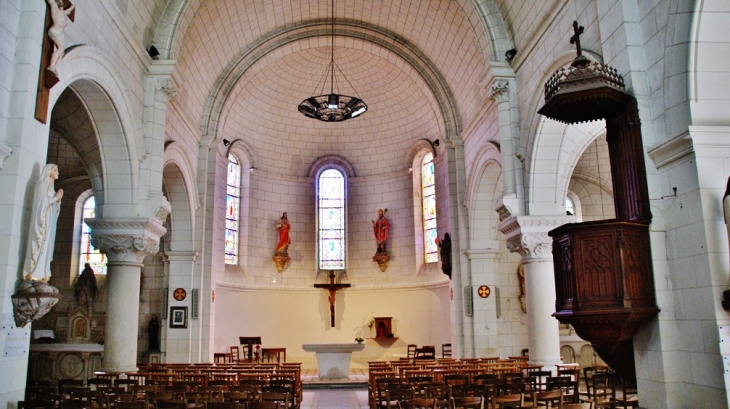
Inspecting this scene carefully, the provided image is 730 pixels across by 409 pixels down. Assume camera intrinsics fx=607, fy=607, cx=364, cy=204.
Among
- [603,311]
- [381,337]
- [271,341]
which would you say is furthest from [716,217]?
[271,341]

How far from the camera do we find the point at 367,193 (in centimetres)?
2208

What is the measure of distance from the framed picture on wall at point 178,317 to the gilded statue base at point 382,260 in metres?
7.28

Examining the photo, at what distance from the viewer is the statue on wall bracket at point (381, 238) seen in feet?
68.6

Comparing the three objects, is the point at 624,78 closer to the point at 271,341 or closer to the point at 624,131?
the point at 624,131

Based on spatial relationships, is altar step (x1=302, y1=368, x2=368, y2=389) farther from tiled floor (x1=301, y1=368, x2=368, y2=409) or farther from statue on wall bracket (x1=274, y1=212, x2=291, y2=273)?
statue on wall bracket (x1=274, y1=212, x2=291, y2=273)

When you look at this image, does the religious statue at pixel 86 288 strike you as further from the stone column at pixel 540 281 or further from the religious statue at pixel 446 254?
the stone column at pixel 540 281

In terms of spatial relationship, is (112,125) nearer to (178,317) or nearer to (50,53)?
(50,53)

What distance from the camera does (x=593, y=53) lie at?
29.9ft

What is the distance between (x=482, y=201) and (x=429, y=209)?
14.2 feet

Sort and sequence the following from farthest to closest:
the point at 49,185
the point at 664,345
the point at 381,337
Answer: the point at 381,337 → the point at 49,185 → the point at 664,345

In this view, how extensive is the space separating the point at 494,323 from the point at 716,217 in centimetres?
1013

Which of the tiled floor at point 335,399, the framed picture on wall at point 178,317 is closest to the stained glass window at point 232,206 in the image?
the framed picture on wall at point 178,317

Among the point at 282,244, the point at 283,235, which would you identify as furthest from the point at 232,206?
the point at 282,244

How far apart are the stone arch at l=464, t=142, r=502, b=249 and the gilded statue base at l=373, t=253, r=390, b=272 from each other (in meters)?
4.91
